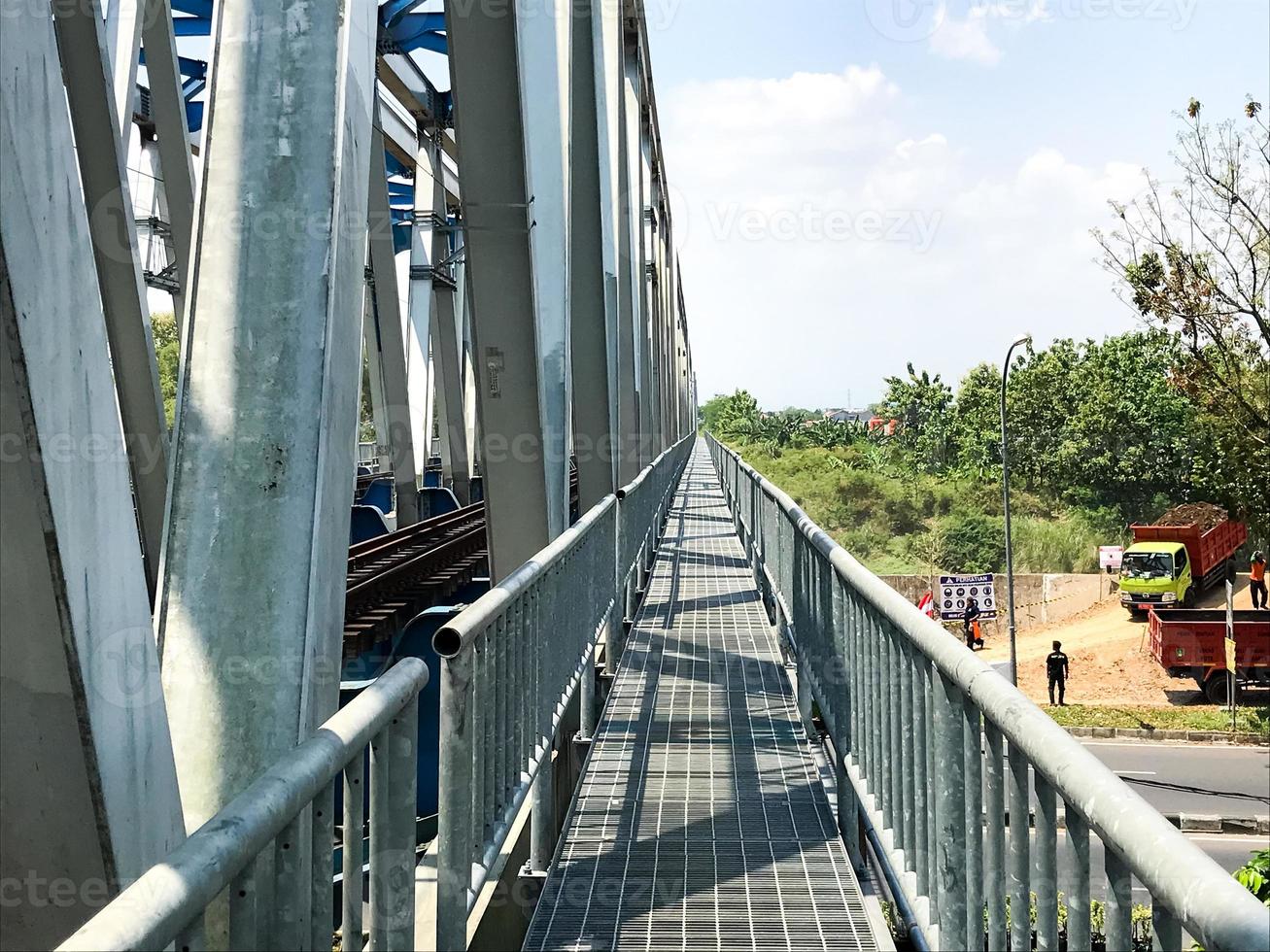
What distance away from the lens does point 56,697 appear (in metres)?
1.89

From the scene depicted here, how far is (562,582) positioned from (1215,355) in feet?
77.1

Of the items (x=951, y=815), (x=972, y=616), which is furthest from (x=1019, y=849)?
(x=972, y=616)

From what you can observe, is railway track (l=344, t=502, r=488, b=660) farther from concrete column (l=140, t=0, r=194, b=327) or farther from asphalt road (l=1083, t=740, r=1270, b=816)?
asphalt road (l=1083, t=740, r=1270, b=816)

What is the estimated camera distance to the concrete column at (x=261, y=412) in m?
2.51

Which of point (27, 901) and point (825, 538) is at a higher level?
point (825, 538)

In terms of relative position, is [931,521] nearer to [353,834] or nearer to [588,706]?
[588,706]

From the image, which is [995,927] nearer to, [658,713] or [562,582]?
[562,582]

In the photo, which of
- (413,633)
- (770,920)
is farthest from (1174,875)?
(413,633)

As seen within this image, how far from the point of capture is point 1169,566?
38.9 meters

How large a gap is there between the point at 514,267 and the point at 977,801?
4.35 metres

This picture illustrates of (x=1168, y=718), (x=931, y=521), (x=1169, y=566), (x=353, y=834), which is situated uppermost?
(x=353, y=834)

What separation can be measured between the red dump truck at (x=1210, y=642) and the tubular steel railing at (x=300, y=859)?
31.0 metres

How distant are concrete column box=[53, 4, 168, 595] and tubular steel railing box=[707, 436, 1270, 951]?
3805 mm

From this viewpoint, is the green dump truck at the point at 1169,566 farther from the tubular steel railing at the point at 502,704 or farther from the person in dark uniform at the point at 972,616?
the tubular steel railing at the point at 502,704
